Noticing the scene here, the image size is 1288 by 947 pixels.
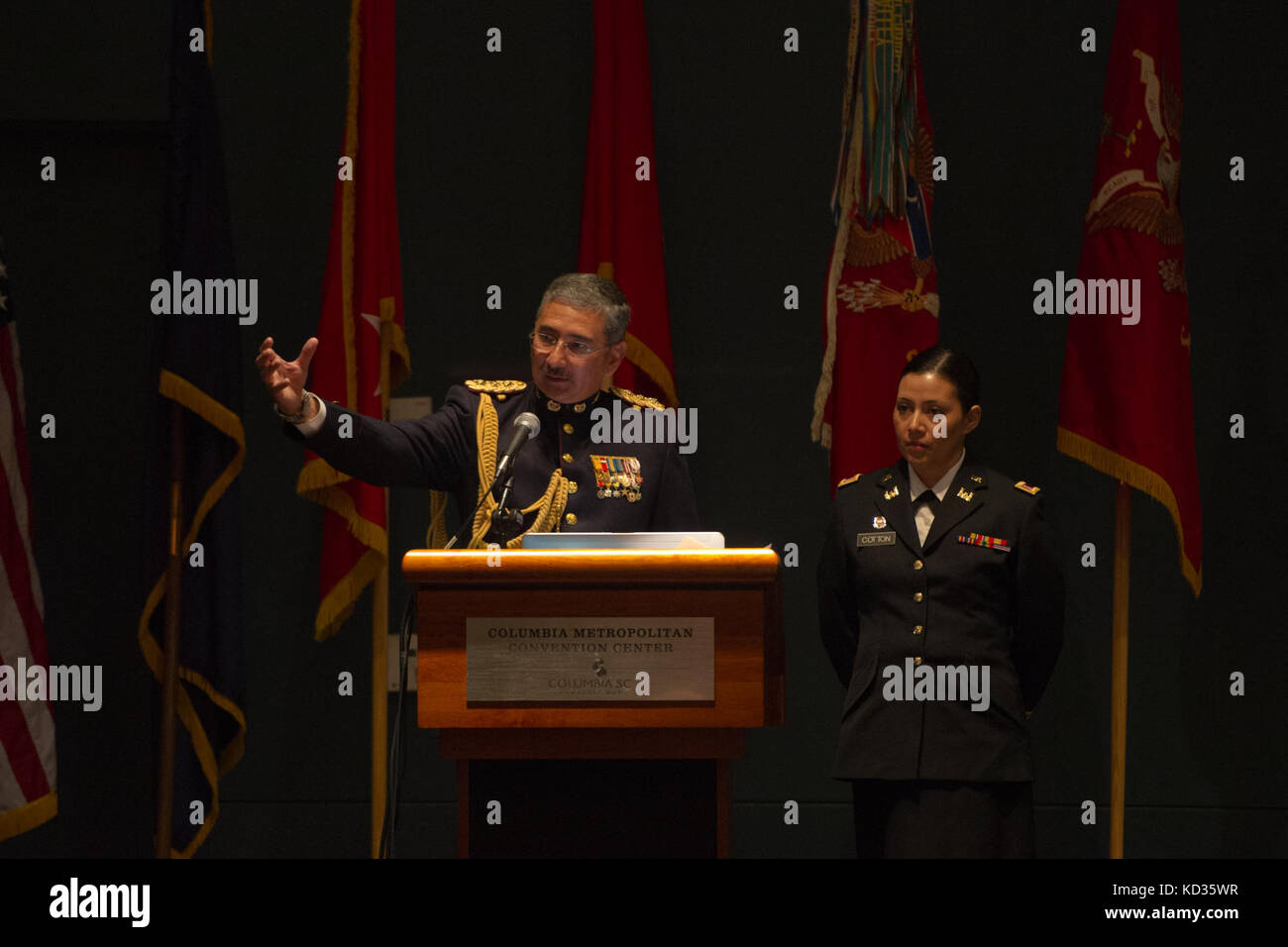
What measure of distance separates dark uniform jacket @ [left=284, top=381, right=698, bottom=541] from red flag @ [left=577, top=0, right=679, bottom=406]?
2.99ft

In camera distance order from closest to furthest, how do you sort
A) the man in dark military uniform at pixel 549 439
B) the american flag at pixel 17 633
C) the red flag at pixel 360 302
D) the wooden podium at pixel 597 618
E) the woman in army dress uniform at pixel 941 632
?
the wooden podium at pixel 597 618 < the man in dark military uniform at pixel 549 439 < the woman in army dress uniform at pixel 941 632 < the american flag at pixel 17 633 < the red flag at pixel 360 302

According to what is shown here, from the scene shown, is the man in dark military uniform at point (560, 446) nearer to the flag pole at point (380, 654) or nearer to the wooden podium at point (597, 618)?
the wooden podium at point (597, 618)

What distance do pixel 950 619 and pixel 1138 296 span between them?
131 centimetres

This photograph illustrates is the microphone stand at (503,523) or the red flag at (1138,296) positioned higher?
the red flag at (1138,296)

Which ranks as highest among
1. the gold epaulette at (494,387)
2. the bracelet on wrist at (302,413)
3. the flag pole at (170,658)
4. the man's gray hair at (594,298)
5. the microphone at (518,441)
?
the man's gray hair at (594,298)

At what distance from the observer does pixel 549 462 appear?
290cm

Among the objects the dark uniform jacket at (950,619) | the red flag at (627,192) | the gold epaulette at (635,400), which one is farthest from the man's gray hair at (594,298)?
the red flag at (627,192)

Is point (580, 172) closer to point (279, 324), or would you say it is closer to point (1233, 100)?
point (279, 324)

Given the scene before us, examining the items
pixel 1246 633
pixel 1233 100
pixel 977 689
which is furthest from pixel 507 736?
pixel 1233 100

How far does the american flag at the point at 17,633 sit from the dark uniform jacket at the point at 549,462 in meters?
1.41

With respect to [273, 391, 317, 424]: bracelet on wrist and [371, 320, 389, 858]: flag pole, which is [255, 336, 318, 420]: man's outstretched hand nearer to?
[273, 391, 317, 424]: bracelet on wrist

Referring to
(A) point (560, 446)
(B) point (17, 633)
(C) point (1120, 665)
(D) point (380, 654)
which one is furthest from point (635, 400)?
(B) point (17, 633)

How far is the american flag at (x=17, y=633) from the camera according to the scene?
11.9ft

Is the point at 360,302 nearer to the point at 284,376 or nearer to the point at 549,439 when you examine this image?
the point at 549,439
